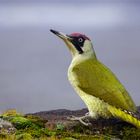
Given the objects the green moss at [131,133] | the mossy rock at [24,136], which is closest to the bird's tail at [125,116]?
the green moss at [131,133]

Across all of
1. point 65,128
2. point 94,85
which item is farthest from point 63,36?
point 65,128

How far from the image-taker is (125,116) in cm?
1744

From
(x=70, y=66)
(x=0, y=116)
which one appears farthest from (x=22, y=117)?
(x=70, y=66)

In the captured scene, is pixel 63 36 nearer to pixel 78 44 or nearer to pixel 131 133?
pixel 78 44

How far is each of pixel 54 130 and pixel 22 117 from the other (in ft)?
3.39

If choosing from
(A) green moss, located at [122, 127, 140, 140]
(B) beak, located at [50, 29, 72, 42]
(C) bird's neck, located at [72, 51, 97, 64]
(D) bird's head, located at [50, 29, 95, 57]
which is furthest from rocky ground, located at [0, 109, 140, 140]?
(B) beak, located at [50, 29, 72, 42]

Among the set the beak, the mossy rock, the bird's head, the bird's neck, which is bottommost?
the mossy rock

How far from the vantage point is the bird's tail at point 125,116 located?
17438 millimetres

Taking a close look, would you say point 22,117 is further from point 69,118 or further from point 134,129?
point 134,129

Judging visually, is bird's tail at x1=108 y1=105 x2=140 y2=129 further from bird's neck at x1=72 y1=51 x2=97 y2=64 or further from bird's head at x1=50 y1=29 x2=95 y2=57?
bird's head at x1=50 y1=29 x2=95 y2=57

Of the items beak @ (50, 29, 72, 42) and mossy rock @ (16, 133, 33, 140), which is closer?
mossy rock @ (16, 133, 33, 140)

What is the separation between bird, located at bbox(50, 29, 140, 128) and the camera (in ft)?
57.4

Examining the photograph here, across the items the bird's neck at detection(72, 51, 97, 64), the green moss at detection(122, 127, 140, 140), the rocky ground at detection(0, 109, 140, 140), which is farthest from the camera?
the bird's neck at detection(72, 51, 97, 64)

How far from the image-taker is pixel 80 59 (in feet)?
58.3
